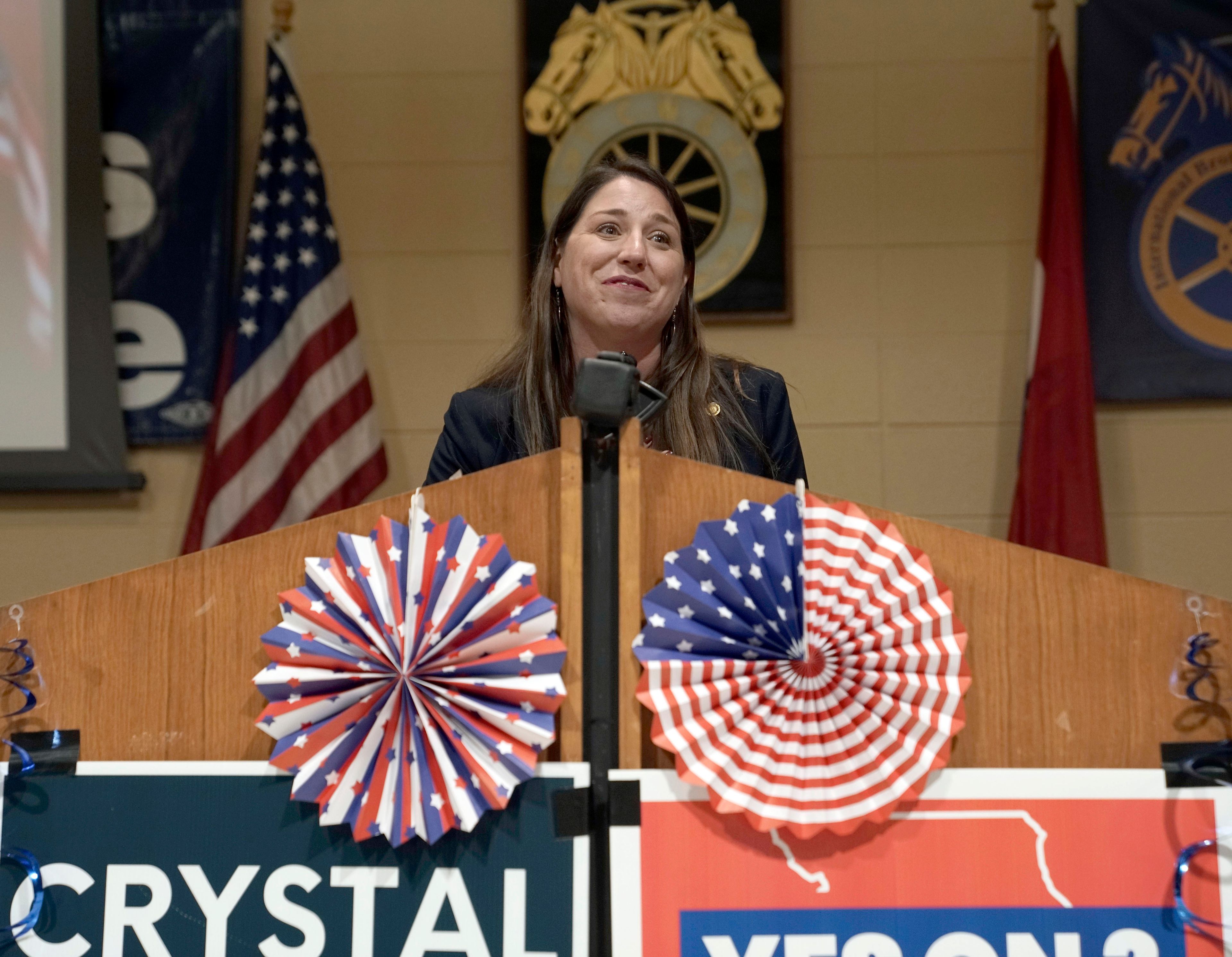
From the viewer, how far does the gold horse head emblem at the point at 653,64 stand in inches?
120

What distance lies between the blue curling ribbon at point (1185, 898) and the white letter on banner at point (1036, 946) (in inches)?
3.0

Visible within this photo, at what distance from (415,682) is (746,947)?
31 cm

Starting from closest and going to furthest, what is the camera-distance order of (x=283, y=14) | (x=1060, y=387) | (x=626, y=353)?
(x=626, y=353) → (x=1060, y=387) → (x=283, y=14)

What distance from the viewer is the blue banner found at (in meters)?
3.11

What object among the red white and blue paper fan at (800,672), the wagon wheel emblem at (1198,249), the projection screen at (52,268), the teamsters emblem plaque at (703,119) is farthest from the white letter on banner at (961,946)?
the projection screen at (52,268)

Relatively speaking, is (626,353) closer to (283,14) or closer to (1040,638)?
(1040,638)

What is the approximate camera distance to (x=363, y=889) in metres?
0.85

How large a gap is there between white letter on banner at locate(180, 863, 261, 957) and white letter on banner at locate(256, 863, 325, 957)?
0.02 meters

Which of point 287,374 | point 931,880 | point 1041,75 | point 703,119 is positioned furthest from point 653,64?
point 931,880

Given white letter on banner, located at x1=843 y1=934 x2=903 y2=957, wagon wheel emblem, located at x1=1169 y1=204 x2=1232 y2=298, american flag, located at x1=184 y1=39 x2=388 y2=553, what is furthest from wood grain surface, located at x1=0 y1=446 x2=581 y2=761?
wagon wheel emblem, located at x1=1169 y1=204 x2=1232 y2=298

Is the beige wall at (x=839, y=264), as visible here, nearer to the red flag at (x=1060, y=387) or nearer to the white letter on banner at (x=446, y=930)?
the red flag at (x=1060, y=387)

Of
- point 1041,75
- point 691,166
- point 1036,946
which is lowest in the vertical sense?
point 1036,946

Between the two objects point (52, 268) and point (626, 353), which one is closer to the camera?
point (626, 353)

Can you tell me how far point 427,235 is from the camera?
320 cm
